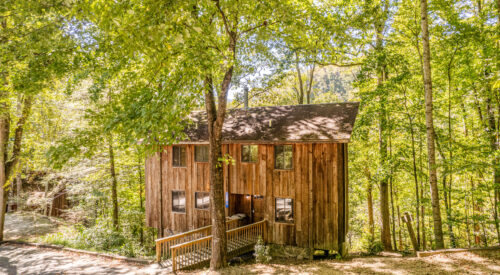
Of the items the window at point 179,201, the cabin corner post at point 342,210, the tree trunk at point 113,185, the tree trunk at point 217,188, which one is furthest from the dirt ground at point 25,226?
the cabin corner post at point 342,210

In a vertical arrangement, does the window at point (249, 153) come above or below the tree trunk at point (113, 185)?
above

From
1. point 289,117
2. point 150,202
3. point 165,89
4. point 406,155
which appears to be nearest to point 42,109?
point 150,202

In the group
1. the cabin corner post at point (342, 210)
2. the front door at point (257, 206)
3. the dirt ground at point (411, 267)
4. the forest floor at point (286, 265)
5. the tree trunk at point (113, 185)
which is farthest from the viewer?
the tree trunk at point (113, 185)

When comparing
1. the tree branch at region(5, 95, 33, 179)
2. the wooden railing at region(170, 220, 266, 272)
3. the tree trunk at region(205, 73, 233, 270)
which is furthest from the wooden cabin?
the tree branch at region(5, 95, 33, 179)

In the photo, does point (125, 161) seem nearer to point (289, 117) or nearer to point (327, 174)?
point (289, 117)

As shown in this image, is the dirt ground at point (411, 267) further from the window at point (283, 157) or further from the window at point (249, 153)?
the window at point (249, 153)

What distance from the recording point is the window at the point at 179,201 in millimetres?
14484

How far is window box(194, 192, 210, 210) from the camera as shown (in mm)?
13914

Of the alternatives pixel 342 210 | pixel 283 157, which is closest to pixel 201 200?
pixel 283 157

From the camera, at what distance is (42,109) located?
1426cm

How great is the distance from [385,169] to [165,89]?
34.1 ft

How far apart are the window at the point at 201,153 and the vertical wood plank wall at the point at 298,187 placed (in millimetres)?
249

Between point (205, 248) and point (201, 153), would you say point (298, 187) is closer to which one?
point (205, 248)

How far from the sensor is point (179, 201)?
1461 centimetres
